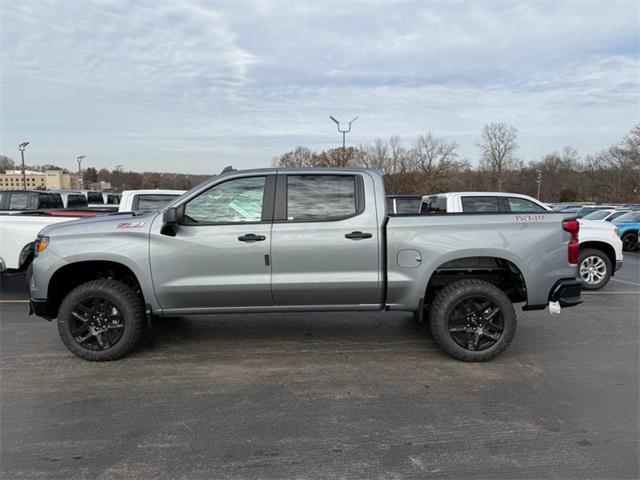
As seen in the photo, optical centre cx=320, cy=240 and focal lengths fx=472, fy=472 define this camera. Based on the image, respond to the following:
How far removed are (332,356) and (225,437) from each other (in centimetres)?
184

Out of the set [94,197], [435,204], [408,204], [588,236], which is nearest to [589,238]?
[588,236]

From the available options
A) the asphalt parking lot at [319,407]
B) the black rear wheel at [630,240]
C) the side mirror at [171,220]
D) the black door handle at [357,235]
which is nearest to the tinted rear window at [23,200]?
the asphalt parking lot at [319,407]

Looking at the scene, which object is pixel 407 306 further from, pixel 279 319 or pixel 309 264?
pixel 279 319

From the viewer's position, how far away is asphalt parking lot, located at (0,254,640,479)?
305 cm

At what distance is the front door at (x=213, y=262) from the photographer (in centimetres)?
463

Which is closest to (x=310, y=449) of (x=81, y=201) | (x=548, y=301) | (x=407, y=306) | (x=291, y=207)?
(x=407, y=306)

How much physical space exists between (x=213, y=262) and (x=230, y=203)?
0.63 m

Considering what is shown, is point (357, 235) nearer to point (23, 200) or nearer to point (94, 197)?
point (23, 200)

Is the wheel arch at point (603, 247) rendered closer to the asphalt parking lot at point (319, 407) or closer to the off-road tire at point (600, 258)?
the off-road tire at point (600, 258)

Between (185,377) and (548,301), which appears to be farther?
(548,301)

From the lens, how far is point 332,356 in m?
5.01

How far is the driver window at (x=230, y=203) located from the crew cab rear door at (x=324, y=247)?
8.5 inches

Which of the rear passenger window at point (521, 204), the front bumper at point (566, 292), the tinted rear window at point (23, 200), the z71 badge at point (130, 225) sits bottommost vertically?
the front bumper at point (566, 292)

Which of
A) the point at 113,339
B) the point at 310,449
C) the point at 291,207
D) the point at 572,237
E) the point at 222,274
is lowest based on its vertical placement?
the point at 310,449
